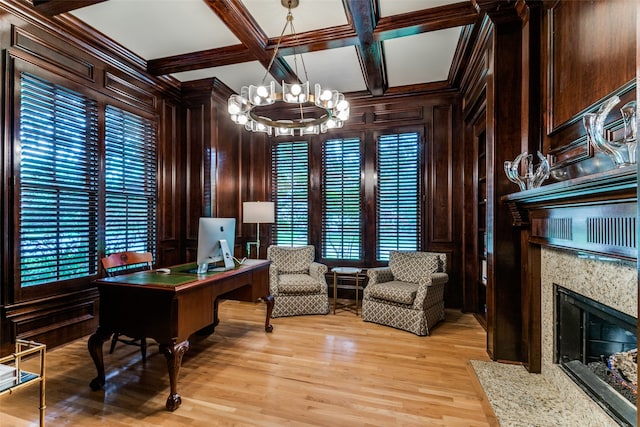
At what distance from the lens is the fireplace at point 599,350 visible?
59.6 inches

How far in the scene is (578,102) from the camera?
6.26 feet

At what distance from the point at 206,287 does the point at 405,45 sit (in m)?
3.10

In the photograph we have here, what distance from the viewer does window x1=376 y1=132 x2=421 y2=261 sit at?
14.8 ft

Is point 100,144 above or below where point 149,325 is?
above

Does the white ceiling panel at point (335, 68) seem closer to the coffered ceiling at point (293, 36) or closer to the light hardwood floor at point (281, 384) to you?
the coffered ceiling at point (293, 36)

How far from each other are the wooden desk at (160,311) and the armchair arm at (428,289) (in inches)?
82.5

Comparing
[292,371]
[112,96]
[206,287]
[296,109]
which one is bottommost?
[292,371]

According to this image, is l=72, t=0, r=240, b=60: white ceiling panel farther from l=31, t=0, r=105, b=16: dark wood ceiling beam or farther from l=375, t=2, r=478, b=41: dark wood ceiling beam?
l=375, t=2, r=478, b=41: dark wood ceiling beam

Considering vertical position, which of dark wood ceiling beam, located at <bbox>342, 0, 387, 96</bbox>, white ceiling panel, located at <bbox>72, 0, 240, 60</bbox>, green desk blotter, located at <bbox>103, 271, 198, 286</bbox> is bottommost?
green desk blotter, located at <bbox>103, 271, 198, 286</bbox>

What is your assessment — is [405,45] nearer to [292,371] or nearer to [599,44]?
[599,44]

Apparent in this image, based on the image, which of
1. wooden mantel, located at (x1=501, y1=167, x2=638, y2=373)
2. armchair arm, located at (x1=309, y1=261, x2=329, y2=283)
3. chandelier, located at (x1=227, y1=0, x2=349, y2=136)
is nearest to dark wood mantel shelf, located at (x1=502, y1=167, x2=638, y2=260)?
wooden mantel, located at (x1=501, y1=167, x2=638, y2=373)

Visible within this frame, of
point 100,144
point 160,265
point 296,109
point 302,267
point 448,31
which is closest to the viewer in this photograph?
point 448,31

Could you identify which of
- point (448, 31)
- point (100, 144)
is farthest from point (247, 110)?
point (448, 31)

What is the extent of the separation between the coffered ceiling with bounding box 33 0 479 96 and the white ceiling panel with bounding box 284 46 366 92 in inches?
0.5
